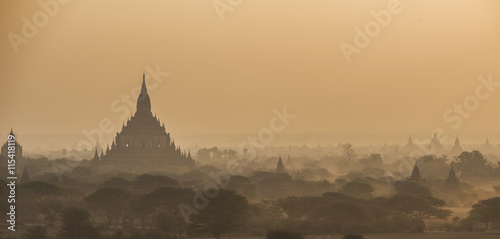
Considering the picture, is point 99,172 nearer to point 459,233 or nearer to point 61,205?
point 61,205

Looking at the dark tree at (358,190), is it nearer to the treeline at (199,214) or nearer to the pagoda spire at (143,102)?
the treeline at (199,214)

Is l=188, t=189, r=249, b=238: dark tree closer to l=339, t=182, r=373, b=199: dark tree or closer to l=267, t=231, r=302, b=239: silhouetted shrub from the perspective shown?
l=267, t=231, r=302, b=239: silhouetted shrub

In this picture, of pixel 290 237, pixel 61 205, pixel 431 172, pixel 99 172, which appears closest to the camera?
pixel 290 237

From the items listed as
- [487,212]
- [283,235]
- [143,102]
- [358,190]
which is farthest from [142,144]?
[283,235]

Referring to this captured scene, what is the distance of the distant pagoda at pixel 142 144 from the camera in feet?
432

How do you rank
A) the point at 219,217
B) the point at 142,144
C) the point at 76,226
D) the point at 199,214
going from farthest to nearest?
the point at 142,144
the point at 199,214
the point at 219,217
the point at 76,226

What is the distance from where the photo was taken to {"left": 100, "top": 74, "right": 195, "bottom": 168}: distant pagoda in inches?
5182

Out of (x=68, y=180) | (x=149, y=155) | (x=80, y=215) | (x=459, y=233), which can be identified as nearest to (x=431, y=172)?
(x=149, y=155)

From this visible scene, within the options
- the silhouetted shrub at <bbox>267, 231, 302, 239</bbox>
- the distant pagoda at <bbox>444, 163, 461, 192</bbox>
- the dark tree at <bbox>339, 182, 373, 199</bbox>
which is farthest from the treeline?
the distant pagoda at <bbox>444, 163, 461, 192</bbox>

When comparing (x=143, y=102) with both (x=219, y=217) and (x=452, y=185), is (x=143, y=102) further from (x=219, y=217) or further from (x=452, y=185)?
(x=219, y=217)

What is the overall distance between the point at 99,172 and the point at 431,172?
4859 cm

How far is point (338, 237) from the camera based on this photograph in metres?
63.8

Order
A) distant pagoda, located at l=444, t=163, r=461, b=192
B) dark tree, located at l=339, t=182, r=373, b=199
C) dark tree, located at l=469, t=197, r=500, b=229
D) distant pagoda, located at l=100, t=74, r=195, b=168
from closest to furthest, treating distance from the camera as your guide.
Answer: dark tree, located at l=469, t=197, r=500, b=229 → dark tree, located at l=339, t=182, r=373, b=199 → distant pagoda, located at l=444, t=163, r=461, b=192 → distant pagoda, located at l=100, t=74, r=195, b=168

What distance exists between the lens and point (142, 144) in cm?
13150
